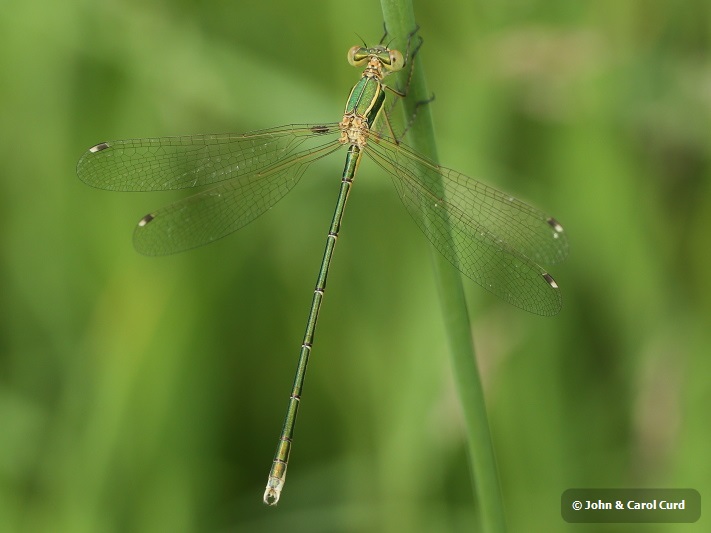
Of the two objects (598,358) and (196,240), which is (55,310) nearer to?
(196,240)

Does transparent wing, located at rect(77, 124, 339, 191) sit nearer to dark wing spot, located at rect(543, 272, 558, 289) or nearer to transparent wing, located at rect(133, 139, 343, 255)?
transparent wing, located at rect(133, 139, 343, 255)

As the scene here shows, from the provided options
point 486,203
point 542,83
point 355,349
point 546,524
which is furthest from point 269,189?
point 546,524

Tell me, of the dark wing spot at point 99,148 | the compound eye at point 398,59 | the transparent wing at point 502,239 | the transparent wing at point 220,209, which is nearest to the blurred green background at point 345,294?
the transparent wing at point 220,209

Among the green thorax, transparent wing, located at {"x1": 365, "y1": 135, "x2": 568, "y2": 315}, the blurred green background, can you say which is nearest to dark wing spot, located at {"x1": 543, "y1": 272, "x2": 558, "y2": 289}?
transparent wing, located at {"x1": 365, "y1": 135, "x2": 568, "y2": 315}

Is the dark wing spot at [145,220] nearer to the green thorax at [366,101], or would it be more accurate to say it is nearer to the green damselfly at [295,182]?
the green damselfly at [295,182]

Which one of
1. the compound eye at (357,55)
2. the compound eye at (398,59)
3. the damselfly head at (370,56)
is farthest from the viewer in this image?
the compound eye at (357,55)

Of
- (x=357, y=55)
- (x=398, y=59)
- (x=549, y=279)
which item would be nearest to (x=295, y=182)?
(x=357, y=55)
